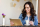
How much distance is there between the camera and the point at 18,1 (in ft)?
4.95

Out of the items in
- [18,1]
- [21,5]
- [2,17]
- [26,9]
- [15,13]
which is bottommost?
[2,17]

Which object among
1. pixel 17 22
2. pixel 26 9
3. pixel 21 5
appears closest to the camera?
pixel 17 22

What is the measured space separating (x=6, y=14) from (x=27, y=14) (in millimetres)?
651

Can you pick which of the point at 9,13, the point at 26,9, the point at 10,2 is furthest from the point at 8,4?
the point at 26,9

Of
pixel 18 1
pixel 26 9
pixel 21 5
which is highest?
pixel 18 1

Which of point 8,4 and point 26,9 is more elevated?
point 8,4

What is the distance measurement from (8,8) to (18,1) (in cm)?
35

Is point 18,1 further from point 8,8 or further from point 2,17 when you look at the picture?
point 2,17

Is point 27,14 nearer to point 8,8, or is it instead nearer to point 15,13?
point 15,13

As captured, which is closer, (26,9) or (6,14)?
(26,9)

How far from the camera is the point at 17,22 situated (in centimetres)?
66

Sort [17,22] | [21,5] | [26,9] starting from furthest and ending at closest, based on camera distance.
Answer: [21,5], [26,9], [17,22]

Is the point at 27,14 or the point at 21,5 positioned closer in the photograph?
the point at 27,14

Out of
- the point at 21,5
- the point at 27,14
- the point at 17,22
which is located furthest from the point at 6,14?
the point at 17,22
